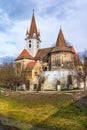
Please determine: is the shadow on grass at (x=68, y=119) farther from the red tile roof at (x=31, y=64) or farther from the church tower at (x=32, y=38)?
the church tower at (x=32, y=38)

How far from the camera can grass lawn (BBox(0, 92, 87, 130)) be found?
41.8 m

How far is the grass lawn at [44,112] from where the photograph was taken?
1644 inches

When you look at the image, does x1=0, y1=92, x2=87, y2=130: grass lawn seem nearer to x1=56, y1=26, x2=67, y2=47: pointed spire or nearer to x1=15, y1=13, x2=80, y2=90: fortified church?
x1=15, y1=13, x2=80, y2=90: fortified church

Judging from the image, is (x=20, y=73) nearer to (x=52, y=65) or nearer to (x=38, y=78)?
(x=38, y=78)

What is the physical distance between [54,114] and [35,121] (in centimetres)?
420

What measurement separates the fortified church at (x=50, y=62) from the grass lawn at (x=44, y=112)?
23.5 m

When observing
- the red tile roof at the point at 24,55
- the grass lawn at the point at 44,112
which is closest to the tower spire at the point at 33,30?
the red tile roof at the point at 24,55

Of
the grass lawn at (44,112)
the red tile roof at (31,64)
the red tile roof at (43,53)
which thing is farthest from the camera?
the red tile roof at (43,53)

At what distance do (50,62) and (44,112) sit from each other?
57.0 m

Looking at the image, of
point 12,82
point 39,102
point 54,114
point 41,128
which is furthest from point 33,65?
→ point 41,128

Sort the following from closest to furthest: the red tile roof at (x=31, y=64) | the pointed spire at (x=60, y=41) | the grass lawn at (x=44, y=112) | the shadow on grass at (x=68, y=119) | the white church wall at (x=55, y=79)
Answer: the shadow on grass at (x=68, y=119) → the grass lawn at (x=44, y=112) → the white church wall at (x=55, y=79) → the red tile roof at (x=31, y=64) → the pointed spire at (x=60, y=41)

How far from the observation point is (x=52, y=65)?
348 ft

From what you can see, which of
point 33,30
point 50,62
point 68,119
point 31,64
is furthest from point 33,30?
point 68,119

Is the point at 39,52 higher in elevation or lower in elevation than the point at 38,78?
higher
